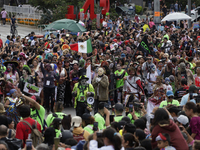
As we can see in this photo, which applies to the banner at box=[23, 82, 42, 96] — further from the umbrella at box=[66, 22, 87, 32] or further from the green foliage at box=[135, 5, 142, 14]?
the green foliage at box=[135, 5, 142, 14]

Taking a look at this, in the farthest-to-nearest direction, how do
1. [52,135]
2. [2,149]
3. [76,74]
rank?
1. [76,74]
2. [52,135]
3. [2,149]

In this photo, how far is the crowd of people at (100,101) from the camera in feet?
19.1

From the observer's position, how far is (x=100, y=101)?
1183 centimetres

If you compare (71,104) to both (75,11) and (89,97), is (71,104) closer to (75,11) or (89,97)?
(89,97)

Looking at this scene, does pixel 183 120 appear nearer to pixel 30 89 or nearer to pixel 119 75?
pixel 30 89

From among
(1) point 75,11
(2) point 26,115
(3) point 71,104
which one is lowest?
(3) point 71,104

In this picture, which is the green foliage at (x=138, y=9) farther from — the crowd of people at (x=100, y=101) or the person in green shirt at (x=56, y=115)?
the person in green shirt at (x=56, y=115)

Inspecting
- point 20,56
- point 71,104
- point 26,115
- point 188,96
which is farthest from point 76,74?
point 26,115

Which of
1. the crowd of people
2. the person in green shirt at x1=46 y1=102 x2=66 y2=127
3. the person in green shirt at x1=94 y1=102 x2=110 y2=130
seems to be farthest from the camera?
the person in green shirt at x1=94 y1=102 x2=110 y2=130

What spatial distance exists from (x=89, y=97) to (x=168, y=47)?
9.33 meters

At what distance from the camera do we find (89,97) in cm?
1000

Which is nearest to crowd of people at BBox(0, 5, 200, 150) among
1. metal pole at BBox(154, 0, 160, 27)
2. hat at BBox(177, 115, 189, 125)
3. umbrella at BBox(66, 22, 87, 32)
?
hat at BBox(177, 115, 189, 125)

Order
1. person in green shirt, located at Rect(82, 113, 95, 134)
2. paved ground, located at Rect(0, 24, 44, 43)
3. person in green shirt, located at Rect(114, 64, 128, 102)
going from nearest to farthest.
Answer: person in green shirt, located at Rect(82, 113, 95, 134), person in green shirt, located at Rect(114, 64, 128, 102), paved ground, located at Rect(0, 24, 44, 43)

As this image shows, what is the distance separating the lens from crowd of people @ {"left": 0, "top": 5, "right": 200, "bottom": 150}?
5.83m
